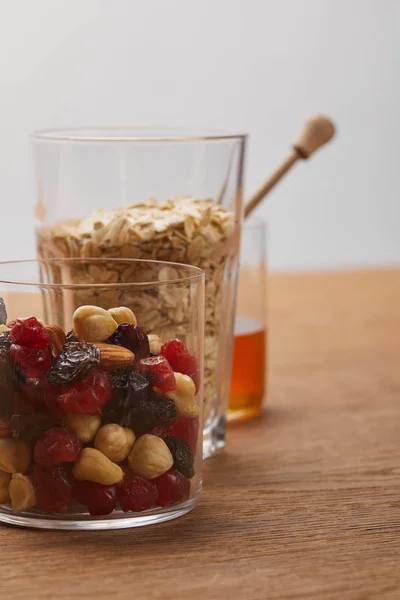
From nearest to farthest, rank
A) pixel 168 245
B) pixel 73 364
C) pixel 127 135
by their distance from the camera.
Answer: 1. pixel 73 364
2. pixel 168 245
3. pixel 127 135

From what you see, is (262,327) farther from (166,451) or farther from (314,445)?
(166,451)

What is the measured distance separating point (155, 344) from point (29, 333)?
101 millimetres

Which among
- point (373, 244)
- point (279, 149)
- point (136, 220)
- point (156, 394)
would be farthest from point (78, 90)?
point (156, 394)

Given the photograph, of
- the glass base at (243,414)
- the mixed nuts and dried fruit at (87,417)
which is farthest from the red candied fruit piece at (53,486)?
the glass base at (243,414)

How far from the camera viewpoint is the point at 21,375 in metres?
0.58

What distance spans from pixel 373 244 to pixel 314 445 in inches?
75.0

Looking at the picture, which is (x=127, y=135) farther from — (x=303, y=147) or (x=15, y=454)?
(x=15, y=454)

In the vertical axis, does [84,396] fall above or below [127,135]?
below

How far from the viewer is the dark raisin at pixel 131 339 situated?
0.59 m

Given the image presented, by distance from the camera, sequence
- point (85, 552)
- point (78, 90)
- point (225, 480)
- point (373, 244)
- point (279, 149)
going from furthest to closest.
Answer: point (373, 244) < point (279, 149) < point (78, 90) < point (225, 480) < point (85, 552)

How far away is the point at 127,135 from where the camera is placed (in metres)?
0.82

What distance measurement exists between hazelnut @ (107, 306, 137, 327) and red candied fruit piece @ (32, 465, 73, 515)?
0.32 ft

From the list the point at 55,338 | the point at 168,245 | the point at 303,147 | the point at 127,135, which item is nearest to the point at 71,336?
the point at 55,338

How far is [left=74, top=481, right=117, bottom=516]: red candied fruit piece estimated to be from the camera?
1.91 feet
